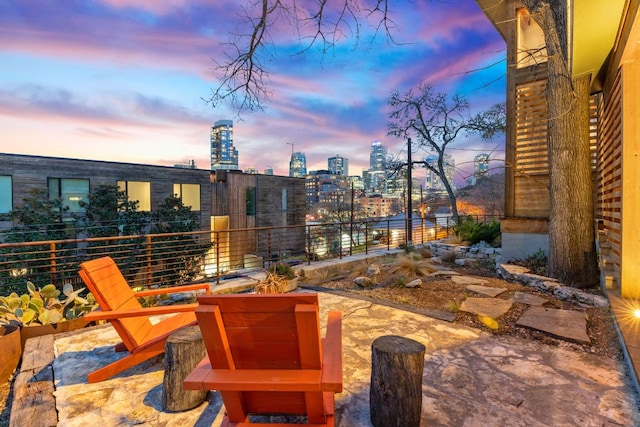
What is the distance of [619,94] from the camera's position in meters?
3.94

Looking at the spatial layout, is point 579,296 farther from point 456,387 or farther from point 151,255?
point 151,255

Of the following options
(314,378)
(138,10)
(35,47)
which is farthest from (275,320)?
(35,47)

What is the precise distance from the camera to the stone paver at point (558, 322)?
10.1 ft

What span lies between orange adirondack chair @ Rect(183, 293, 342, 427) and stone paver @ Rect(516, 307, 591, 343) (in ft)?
9.47

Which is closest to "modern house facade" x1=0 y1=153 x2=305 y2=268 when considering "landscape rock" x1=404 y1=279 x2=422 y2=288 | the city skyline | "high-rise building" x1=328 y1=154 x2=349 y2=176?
the city skyline

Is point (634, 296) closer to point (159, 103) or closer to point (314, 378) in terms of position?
point (314, 378)

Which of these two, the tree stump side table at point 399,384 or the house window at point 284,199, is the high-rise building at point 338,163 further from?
the tree stump side table at point 399,384

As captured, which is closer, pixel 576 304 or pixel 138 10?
pixel 576 304

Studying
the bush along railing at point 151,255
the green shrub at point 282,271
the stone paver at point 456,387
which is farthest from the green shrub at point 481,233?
the stone paver at point 456,387

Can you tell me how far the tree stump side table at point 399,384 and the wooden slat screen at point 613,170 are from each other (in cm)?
405

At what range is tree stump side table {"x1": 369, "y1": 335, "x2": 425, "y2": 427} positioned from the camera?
171 cm

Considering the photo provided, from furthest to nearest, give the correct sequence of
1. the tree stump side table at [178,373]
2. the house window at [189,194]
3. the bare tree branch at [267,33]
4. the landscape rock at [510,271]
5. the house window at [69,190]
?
the house window at [189,194] < the house window at [69,190] < the landscape rock at [510,271] < the bare tree branch at [267,33] < the tree stump side table at [178,373]

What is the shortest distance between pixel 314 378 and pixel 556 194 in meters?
5.42

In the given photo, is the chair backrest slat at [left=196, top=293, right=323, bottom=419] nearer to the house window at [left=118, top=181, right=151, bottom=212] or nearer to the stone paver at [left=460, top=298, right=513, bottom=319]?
the stone paver at [left=460, top=298, right=513, bottom=319]
